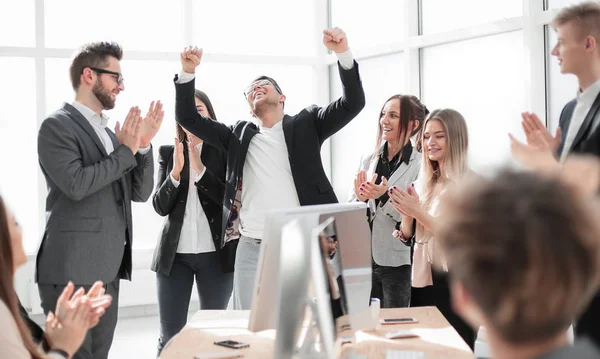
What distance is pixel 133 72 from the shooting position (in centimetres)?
665

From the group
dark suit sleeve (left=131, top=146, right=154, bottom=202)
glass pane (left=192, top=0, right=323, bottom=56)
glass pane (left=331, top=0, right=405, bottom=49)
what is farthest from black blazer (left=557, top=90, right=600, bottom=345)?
glass pane (left=192, top=0, right=323, bottom=56)

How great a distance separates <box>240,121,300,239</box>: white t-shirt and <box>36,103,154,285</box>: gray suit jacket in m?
0.67

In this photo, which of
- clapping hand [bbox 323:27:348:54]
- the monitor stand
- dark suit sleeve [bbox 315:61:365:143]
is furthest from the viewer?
dark suit sleeve [bbox 315:61:365:143]

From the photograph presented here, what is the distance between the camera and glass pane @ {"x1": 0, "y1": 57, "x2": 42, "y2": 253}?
626 centimetres

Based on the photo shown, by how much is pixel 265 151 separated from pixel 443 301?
117cm

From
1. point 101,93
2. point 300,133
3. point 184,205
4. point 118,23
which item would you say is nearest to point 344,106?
point 300,133

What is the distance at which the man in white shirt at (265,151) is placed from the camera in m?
3.67

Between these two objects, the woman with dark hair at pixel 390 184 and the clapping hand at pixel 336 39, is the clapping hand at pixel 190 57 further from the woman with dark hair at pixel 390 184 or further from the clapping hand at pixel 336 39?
the woman with dark hair at pixel 390 184

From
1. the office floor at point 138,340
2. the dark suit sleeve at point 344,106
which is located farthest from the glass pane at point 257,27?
the dark suit sleeve at point 344,106

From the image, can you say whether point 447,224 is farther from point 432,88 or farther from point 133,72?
point 133,72

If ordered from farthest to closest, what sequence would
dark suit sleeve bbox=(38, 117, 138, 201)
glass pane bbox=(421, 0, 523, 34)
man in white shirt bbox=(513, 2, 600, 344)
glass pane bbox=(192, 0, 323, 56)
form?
glass pane bbox=(192, 0, 323, 56)
glass pane bbox=(421, 0, 523, 34)
dark suit sleeve bbox=(38, 117, 138, 201)
man in white shirt bbox=(513, 2, 600, 344)

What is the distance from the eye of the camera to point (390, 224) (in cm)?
390

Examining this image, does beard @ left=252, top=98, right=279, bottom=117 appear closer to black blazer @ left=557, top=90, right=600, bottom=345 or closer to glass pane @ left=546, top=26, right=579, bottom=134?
black blazer @ left=557, top=90, right=600, bottom=345

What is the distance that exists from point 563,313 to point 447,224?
190 mm
